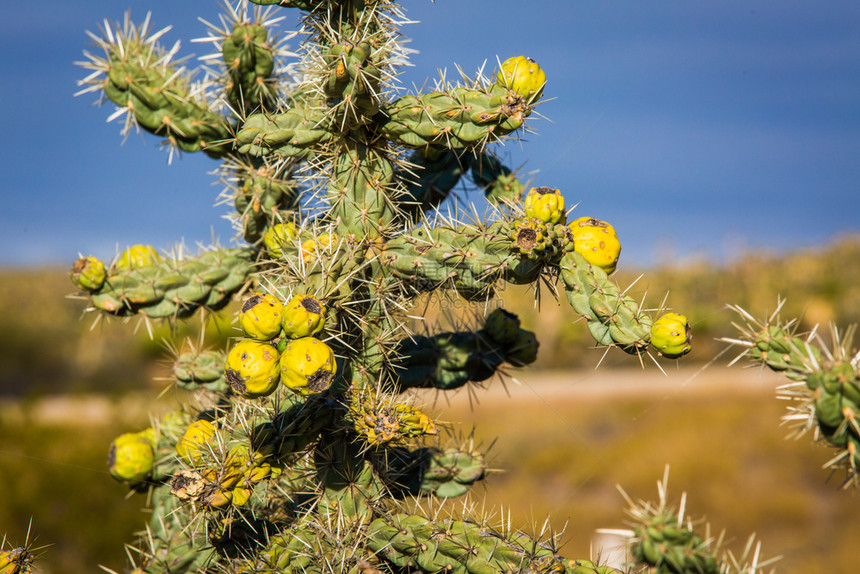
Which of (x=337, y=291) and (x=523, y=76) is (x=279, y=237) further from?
(x=523, y=76)

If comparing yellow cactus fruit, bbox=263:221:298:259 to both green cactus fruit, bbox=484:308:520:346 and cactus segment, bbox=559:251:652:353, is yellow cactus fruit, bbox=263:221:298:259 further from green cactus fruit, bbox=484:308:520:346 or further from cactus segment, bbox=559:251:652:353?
cactus segment, bbox=559:251:652:353

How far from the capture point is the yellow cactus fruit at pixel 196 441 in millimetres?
1864

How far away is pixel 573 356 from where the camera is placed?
17875mm

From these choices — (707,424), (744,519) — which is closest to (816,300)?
(707,424)

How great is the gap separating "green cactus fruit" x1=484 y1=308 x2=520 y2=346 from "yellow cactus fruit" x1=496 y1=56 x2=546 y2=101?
2.94 ft

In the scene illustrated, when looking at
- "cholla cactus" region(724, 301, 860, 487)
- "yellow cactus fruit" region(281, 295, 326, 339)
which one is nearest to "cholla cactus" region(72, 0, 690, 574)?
"yellow cactus fruit" region(281, 295, 326, 339)

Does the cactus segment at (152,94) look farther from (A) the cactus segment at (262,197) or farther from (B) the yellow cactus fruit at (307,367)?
(B) the yellow cactus fruit at (307,367)

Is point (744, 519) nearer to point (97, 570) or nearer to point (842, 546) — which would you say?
point (842, 546)

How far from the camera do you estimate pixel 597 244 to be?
5.98 ft

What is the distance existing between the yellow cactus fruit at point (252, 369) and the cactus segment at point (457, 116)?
88 centimetres

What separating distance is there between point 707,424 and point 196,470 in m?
11.8

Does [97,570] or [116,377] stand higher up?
[116,377]

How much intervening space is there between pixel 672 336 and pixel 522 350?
989mm

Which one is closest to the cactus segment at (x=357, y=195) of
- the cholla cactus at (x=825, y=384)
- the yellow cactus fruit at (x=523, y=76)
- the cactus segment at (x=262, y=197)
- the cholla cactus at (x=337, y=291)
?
the cholla cactus at (x=337, y=291)
